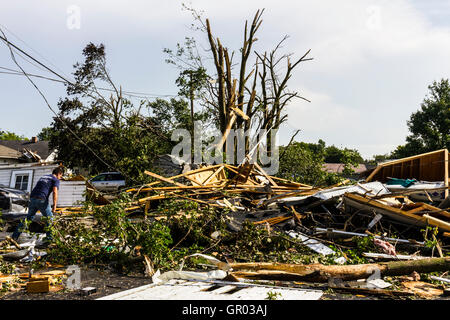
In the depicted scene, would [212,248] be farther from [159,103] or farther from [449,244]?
[159,103]

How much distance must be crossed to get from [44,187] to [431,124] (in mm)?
41878

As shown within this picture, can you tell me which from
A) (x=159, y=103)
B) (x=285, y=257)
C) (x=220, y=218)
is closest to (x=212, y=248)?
(x=220, y=218)

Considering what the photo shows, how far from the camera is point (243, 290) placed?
398 centimetres

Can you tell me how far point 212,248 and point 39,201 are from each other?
3.60m

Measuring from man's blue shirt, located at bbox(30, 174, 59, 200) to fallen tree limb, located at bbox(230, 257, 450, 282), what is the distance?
445 cm

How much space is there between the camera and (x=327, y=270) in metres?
4.51

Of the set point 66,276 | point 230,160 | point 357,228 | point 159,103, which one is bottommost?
point 66,276

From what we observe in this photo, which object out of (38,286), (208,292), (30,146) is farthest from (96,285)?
(30,146)

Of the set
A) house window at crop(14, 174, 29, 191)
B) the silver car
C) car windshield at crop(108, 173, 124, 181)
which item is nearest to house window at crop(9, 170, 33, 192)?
house window at crop(14, 174, 29, 191)

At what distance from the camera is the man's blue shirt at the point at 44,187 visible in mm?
7273

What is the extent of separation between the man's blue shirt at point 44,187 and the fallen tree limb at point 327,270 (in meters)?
4.45

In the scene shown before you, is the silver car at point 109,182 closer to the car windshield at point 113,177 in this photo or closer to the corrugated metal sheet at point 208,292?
the car windshield at point 113,177

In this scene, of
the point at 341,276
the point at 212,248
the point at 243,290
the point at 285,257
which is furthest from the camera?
the point at 212,248

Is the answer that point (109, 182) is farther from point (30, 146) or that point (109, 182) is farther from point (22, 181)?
point (30, 146)
